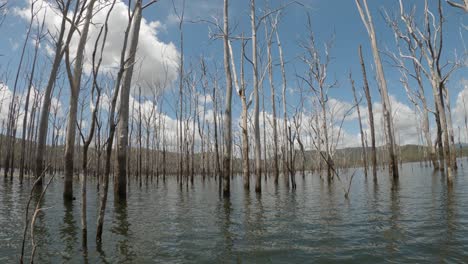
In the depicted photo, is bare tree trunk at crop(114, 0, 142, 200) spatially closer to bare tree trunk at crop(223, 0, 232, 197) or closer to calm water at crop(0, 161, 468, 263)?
calm water at crop(0, 161, 468, 263)

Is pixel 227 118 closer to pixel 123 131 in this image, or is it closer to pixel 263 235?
pixel 123 131

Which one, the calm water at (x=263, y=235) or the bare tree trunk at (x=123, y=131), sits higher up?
the bare tree trunk at (x=123, y=131)

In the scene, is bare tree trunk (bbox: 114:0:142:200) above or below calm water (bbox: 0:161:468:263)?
above

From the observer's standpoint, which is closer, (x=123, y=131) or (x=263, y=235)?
(x=263, y=235)

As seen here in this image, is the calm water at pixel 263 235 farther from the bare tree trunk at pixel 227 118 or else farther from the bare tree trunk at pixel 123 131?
the bare tree trunk at pixel 227 118

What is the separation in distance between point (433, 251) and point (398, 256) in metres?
0.55

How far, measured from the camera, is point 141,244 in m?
4.65

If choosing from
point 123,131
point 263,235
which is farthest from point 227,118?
point 263,235

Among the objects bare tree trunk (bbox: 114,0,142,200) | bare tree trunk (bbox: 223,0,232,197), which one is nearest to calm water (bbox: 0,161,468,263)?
bare tree trunk (bbox: 114,0,142,200)

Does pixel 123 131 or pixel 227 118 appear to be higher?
pixel 227 118

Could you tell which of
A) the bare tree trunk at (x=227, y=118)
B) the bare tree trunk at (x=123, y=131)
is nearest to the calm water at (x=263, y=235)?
the bare tree trunk at (x=123, y=131)

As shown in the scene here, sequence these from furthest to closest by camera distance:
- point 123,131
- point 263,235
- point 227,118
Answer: point 227,118, point 123,131, point 263,235

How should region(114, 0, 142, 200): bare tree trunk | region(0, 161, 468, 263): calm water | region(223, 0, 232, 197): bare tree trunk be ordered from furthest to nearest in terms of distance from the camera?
region(223, 0, 232, 197): bare tree trunk
region(114, 0, 142, 200): bare tree trunk
region(0, 161, 468, 263): calm water

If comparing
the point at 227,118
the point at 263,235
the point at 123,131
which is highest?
the point at 227,118
